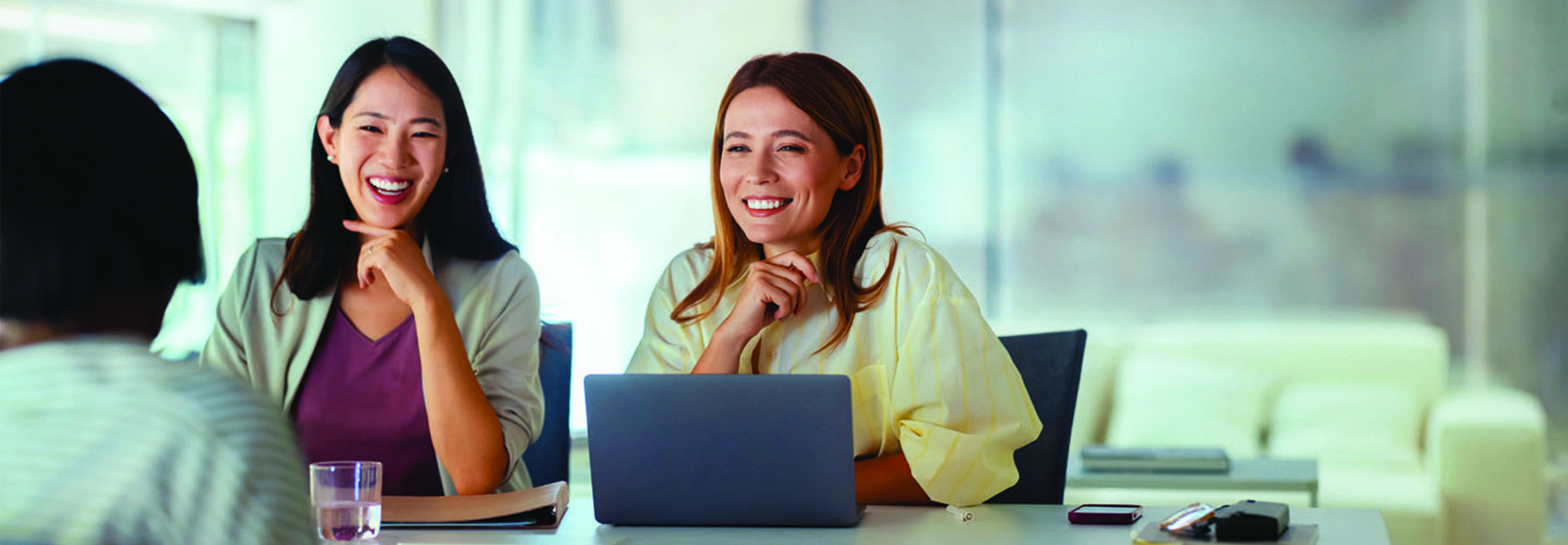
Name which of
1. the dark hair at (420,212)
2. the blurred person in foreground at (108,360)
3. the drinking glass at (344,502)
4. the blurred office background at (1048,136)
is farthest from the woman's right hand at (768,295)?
the blurred office background at (1048,136)

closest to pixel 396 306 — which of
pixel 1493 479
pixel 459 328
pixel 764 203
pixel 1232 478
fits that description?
pixel 459 328

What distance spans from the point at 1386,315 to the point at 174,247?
4.54 metres

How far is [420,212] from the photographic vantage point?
2.00m

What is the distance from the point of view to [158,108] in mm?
878

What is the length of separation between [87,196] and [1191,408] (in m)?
3.85

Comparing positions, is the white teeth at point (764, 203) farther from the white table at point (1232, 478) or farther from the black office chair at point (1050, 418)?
the white table at point (1232, 478)

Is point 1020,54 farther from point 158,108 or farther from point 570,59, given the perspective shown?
point 158,108

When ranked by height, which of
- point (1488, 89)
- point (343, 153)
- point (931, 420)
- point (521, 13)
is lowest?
point (931, 420)

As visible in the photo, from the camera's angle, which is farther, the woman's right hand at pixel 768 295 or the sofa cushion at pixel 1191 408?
the sofa cushion at pixel 1191 408

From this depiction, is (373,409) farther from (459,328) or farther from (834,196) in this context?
(834,196)

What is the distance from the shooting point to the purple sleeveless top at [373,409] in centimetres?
187

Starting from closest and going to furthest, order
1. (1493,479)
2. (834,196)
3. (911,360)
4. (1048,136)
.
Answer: (911,360) → (834,196) → (1493,479) → (1048,136)

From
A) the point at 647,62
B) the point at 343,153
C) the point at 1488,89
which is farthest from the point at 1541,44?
the point at 343,153

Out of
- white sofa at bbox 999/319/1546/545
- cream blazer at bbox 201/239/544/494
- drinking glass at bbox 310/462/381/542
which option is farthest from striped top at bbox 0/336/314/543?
white sofa at bbox 999/319/1546/545
